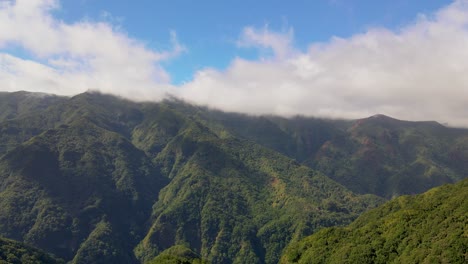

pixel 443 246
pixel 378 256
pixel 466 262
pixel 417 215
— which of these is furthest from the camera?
pixel 417 215

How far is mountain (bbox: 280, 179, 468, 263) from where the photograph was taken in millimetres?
149750

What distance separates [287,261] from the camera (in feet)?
624

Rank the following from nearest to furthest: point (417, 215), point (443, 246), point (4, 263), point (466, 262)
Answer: point (466, 262) < point (443, 246) < point (417, 215) < point (4, 263)

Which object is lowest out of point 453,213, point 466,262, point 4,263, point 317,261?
point 4,263

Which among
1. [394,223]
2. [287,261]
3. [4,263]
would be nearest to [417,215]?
[394,223]

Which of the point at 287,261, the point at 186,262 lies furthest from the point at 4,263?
the point at 287,261

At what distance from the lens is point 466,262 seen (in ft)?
454

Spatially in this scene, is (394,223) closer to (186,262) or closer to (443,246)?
(443,246)

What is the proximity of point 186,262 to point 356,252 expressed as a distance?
69.4 m

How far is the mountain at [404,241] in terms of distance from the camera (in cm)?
14975

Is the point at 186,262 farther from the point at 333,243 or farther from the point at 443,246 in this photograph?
the point at 443,246

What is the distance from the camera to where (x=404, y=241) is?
547 ft

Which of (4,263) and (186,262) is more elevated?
(186,262)

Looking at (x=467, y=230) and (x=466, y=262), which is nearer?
(x=466, y=262)
